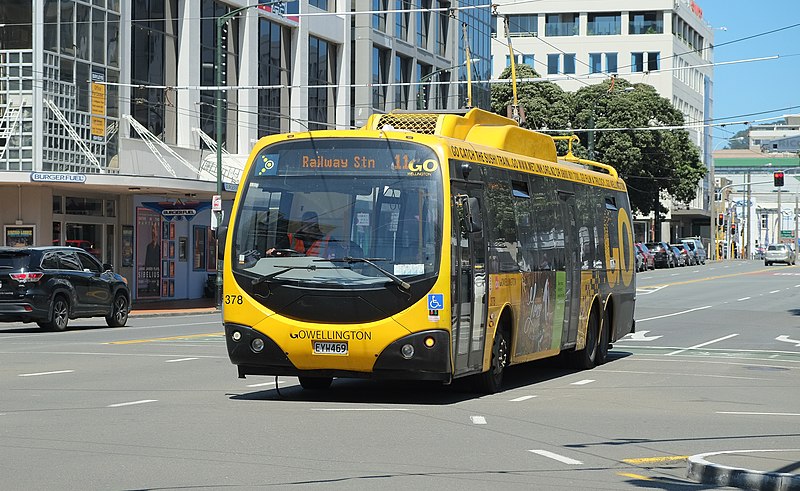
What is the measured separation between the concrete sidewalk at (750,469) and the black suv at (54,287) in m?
19.9

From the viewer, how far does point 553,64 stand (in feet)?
350

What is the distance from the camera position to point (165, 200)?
43.2 meters

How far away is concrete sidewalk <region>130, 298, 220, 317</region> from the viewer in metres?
37.8

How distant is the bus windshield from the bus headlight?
2.25ft

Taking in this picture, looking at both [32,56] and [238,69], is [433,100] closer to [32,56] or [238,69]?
[238,69]

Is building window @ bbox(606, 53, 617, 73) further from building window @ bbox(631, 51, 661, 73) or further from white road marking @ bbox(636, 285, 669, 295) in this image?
white road marking @ bbox(636, 285, 669, 295)

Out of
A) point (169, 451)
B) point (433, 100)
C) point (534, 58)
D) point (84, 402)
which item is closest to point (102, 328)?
point (84, 402)

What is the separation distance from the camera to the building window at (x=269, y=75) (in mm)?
52031

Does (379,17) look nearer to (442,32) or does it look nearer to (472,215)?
(442,32)

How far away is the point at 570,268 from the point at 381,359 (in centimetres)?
552

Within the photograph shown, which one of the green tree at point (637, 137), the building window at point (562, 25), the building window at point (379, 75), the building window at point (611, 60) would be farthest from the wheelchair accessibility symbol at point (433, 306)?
the building window at point (562, 25)

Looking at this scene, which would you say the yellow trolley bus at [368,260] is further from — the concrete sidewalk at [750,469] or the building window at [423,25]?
the building window at [423,25]

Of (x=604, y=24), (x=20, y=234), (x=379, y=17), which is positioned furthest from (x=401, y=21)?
(x=604, y=24)

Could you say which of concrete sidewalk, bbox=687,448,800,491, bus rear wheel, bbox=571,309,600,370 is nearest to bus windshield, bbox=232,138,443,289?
concrete sidewalk, bbox=687,448,800,491
